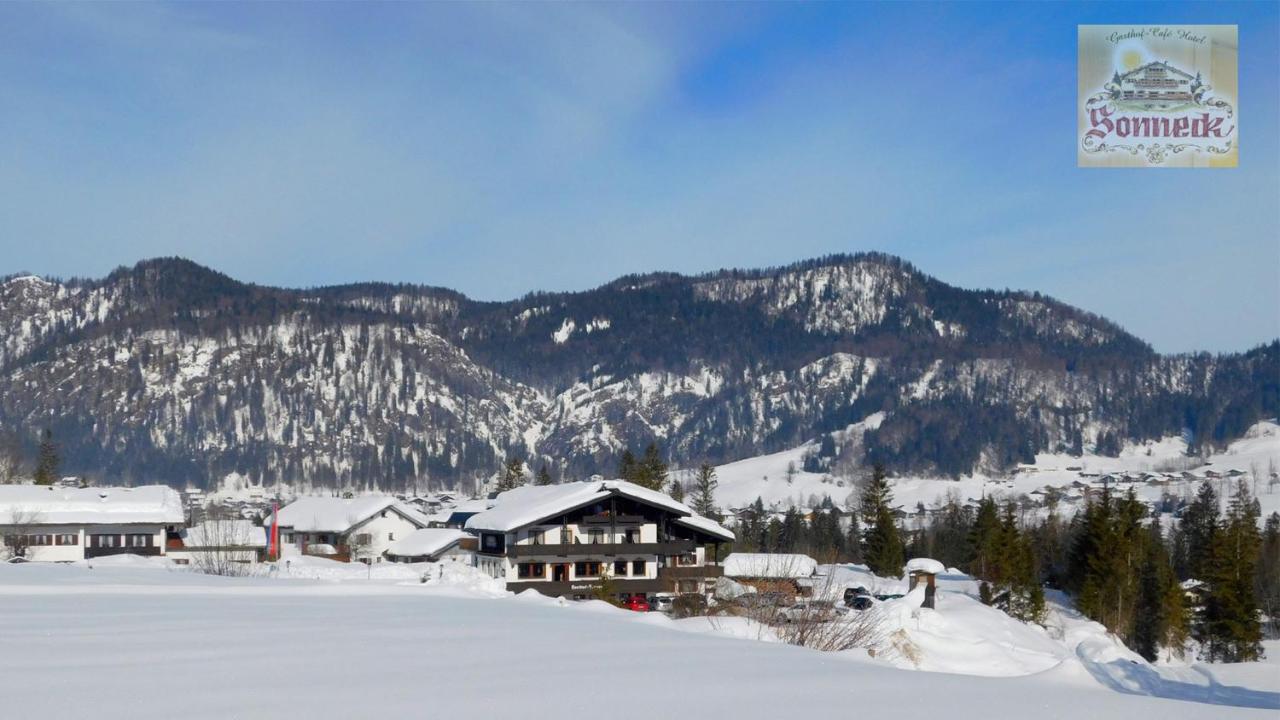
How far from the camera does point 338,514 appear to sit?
74.5 metres

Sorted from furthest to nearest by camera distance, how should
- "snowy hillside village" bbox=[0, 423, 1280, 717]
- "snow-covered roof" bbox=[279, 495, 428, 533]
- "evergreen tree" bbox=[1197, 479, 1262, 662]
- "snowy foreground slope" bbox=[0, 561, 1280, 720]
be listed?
1. "snow-covered roof" bbox=[279, 495, 428, 533]
2. "evergreen tree" bbox=[1197, 479, 1262, 662]
3. "snowy hillside village" bbox=[0, 423, 1280, 717]
4. "snowy foreground slope" bbox=[0, 561, 1280, 720]

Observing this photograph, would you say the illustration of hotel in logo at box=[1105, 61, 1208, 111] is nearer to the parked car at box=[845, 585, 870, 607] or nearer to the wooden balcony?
the parked car at box=[845, 585, 870, 607]

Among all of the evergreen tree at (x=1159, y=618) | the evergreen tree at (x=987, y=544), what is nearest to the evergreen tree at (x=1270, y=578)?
the evergreen tree at (x=1159, y=618)

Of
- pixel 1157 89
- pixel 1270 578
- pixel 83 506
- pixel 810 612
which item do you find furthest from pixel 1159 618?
pixel 83 506

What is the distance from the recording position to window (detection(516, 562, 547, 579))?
1697 inches

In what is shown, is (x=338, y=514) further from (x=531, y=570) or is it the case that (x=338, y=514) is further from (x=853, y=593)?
(x=853, y=593)

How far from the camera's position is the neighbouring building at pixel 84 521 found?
5556 centimetres

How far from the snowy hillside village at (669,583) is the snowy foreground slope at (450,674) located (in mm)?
87

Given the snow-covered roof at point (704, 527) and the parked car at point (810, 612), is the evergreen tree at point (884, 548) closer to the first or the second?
the snow-covered roof at point (704, 527)

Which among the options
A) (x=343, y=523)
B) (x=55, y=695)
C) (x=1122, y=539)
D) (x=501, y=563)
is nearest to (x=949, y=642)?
(x=55, y=695)

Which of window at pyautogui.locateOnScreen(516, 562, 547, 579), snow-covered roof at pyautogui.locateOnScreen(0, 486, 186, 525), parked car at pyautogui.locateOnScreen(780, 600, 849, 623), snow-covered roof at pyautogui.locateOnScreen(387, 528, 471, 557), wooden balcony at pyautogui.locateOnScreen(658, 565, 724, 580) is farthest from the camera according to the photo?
snow-covered roof at pyautogui.locateOnScreen(387, 528, 471, 557)

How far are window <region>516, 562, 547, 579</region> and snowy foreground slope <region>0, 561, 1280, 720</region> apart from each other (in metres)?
33.4

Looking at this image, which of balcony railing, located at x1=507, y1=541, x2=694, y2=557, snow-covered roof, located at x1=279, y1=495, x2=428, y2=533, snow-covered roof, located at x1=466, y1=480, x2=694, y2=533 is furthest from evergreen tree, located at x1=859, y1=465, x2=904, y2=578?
snow-covered roof, located at x1=279, y1=495, x2=428, y2=533

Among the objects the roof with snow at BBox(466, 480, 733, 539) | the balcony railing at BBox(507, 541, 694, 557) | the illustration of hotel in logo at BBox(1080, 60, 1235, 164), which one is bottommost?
the balcony railing at BBox(507, 541, 694, 557)
